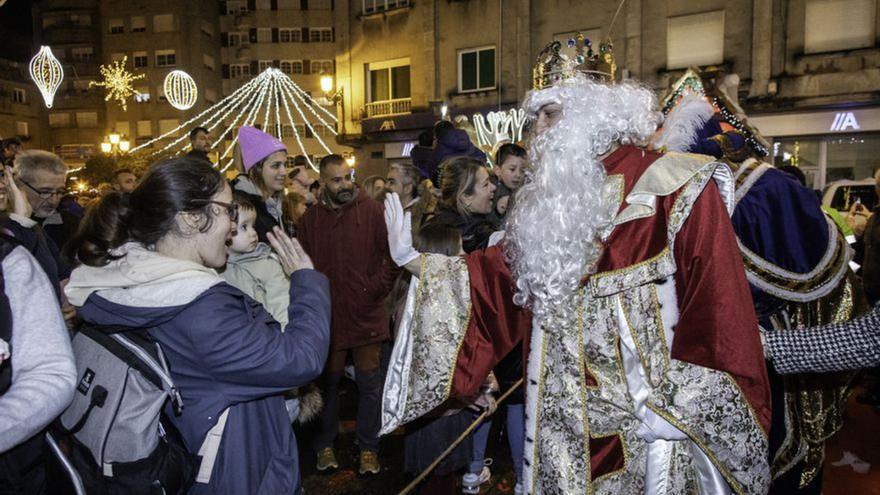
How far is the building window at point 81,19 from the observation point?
130 feet

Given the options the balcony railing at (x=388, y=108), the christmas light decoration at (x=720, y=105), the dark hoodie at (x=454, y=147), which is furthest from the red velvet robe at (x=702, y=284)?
the balcony railing at (x=388, y=108)

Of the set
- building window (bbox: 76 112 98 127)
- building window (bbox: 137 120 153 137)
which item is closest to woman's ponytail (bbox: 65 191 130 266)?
building window (bbox: 137 120 153 137)

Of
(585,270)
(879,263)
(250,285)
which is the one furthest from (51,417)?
(879,263)

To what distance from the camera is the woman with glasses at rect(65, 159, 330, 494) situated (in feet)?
5.86

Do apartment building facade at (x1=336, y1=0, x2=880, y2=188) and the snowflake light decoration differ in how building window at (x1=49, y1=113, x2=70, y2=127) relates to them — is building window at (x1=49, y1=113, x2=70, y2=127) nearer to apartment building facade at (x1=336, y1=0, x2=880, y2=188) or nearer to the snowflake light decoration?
the snowflake light decoration

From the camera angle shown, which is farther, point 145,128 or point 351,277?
point 145,128

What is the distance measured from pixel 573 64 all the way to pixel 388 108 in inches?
825

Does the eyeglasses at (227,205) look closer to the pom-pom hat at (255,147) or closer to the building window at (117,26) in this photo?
the pom-pom hat at (255,147)

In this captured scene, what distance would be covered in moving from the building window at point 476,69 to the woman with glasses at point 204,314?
18884mm

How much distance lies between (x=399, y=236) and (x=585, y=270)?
2.95ft

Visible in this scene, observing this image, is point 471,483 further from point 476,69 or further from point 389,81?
point 389,81

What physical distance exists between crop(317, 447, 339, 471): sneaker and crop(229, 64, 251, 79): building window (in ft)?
119

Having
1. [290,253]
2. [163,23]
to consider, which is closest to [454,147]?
[290,253]

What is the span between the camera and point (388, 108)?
909 inches
